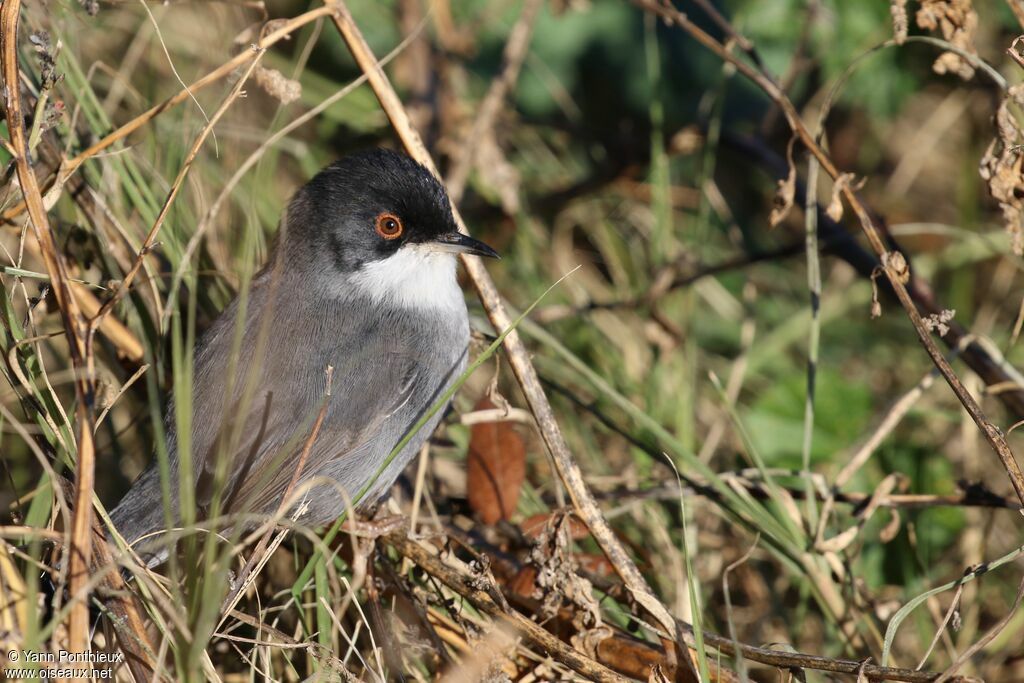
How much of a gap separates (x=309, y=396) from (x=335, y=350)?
199 mm

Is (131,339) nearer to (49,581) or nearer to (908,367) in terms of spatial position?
(49,581)

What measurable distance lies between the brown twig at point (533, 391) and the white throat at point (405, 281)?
198mm

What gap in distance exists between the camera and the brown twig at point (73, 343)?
216 centimetres

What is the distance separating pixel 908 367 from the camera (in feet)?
15.8

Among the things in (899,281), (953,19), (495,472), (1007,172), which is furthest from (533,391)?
(953,19)

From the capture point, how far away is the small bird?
9.60ft

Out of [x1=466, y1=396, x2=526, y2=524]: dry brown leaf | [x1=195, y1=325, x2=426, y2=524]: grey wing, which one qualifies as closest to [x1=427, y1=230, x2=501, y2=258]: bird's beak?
[x1=195, y1=325, x2=426, y2=524]: grey wing

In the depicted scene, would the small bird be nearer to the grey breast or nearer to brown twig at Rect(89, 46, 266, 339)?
the grey breast

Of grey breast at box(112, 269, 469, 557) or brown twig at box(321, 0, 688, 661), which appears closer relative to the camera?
brown twig at box(321, 0, 688, 661)

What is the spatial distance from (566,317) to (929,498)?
1.70m

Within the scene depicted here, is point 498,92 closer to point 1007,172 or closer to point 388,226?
point 388,226

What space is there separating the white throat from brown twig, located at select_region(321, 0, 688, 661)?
20cm

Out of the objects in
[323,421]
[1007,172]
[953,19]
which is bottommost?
[323,421]

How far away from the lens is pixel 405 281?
3324 mm
